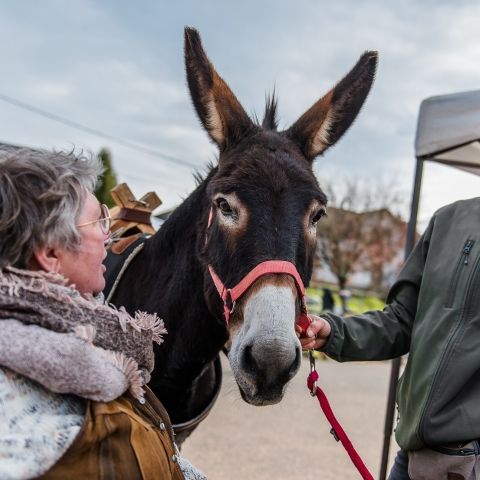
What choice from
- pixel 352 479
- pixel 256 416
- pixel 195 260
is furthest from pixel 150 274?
pixel 256 416

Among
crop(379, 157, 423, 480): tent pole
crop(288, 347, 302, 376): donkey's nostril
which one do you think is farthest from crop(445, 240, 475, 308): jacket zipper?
crop(379, 157, 423, 480): tent pole

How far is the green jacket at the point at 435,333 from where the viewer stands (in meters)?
1.88

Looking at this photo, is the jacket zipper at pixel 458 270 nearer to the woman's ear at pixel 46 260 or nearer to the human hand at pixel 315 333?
the human hand at pixel 315 333

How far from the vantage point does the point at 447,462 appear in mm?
1885

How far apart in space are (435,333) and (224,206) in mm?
919

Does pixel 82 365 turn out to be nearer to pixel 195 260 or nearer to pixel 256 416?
pixel 195 260

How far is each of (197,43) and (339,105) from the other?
2.35 feet

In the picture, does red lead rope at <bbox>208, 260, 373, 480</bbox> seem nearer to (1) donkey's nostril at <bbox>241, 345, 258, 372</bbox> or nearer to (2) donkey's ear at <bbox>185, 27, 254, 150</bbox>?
(1) donkey's nostril at <bbox>241, 345, 258, 372</bbox>

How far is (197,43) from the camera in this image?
2.45m

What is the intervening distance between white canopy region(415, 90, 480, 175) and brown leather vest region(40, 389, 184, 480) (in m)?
2.62

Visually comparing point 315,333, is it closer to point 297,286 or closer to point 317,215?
point 297,286

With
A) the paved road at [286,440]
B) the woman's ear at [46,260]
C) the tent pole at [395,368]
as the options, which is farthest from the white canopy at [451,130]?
the woman's ear at [46,260]

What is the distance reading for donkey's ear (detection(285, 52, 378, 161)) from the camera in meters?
2.55

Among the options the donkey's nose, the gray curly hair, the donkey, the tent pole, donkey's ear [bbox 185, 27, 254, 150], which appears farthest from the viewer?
the tent pole
